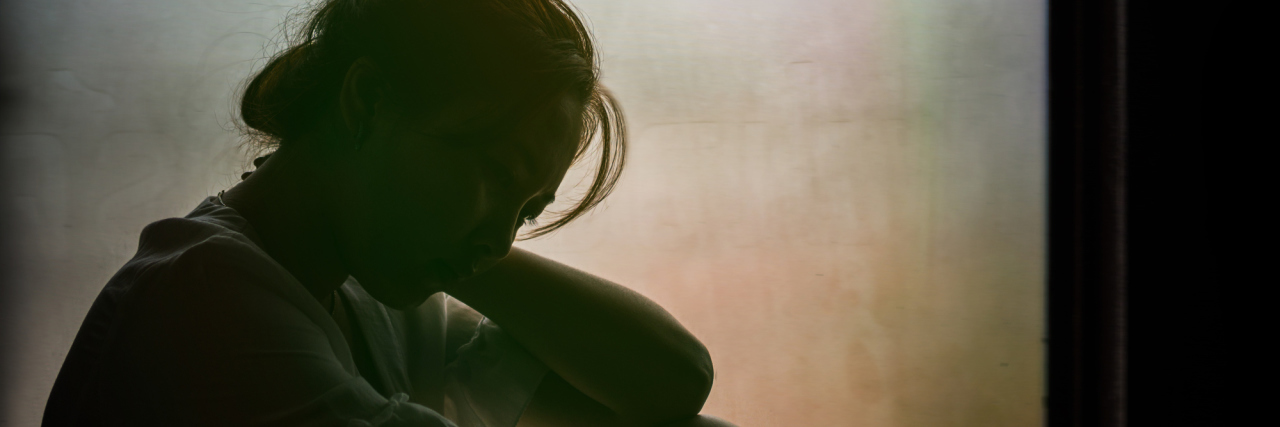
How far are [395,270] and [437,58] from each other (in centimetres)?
13

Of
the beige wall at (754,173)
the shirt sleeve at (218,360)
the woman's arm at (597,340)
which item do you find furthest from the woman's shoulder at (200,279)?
the beige wall at (754,173)

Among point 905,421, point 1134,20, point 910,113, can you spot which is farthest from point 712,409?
point 1134,20

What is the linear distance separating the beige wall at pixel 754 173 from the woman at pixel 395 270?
198 millimetres

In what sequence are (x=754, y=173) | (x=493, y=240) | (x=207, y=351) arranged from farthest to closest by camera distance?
(x=754, y=173) → (x=493, y=240) → (x=207, y=351)

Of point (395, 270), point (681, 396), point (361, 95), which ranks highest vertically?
point (361, 95)

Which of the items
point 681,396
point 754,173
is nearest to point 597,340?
point 681,396

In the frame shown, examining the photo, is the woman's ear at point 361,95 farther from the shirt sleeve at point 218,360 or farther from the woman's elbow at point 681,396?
the woman's elbow at point 681,396

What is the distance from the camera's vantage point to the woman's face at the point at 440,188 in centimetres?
38

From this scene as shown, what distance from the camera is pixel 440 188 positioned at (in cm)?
39

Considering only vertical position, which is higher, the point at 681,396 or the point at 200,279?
the point at 200,279

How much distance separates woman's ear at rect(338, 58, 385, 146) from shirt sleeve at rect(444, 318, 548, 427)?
0.20 m

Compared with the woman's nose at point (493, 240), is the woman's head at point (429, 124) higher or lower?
higher

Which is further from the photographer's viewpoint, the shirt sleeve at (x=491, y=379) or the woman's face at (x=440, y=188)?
the shirt sleeve at (x=491, y=379)

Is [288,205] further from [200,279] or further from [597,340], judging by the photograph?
[597,340]
